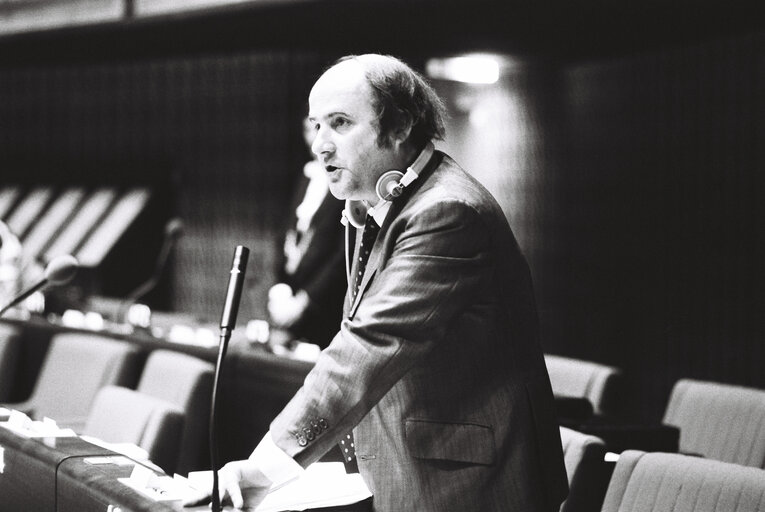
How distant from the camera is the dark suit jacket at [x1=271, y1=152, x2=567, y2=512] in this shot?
155 cm

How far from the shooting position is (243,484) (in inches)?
60.1

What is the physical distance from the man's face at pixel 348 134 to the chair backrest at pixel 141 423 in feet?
5.08

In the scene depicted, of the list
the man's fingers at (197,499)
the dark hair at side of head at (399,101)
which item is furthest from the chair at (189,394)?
the dark hair at side of head at (399,101)

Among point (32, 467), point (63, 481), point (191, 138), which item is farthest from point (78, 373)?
point (191, 138)

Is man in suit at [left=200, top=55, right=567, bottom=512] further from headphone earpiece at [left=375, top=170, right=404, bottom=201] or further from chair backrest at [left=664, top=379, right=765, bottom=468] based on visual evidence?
chair backrest at [left=664, top=379, right=765, bottom=468]

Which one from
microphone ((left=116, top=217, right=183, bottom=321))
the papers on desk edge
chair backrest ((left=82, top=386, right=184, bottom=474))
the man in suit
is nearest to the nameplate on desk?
chair backrest ((left=82, top=386, right=184, bottom=474))

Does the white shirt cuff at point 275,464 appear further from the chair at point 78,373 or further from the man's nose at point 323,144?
the chair at point 78,373

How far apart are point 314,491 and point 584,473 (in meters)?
0.99

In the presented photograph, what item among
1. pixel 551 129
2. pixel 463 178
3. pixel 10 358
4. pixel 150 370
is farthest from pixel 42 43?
pixel 463 178

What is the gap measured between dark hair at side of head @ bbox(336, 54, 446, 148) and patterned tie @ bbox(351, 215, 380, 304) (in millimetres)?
155

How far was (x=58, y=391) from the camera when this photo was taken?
4.66m

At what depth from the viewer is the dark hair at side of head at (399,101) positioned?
67.6 inches

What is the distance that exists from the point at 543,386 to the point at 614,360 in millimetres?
5059

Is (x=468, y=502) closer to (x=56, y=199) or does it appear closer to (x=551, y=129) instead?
(x=551, y=129)
